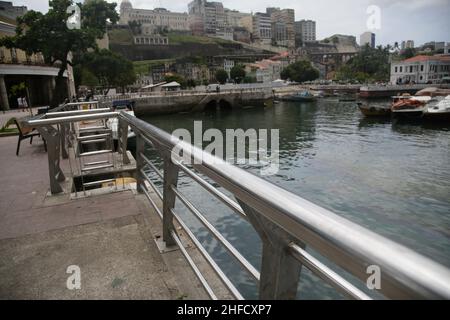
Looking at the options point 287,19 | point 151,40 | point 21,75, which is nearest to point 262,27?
point 287,19

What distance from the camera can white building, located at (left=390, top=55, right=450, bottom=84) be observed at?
8700 centimetres

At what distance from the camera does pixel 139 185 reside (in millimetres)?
4590

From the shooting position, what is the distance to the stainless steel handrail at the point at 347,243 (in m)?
0.69

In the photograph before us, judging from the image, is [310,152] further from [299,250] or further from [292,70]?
[292,70]

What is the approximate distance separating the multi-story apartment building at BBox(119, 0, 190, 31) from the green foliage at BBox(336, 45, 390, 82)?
8493cm

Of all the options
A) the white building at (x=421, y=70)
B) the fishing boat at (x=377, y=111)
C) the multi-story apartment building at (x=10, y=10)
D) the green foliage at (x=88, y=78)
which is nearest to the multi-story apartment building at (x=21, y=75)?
the green foliage at (x=88, y=78)

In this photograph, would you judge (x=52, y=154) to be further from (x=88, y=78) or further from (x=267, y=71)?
(x=267, y=71)

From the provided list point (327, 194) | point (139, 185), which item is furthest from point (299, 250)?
point (327, 194)

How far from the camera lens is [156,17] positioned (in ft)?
534

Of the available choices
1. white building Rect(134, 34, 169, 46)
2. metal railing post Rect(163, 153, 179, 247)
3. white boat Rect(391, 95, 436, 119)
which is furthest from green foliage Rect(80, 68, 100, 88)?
white building Rect(134, 34, 169, 46)

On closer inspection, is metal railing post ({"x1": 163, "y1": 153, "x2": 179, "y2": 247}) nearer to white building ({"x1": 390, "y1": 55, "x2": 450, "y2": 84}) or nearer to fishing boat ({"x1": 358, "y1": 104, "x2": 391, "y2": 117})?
fishing boat ({"x1": 358, "y1": 104, "x2": 391, "y2": 117})

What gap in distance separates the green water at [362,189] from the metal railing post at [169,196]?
1300 mm

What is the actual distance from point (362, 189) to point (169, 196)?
10403 millimetres
